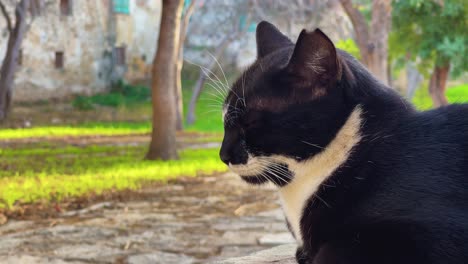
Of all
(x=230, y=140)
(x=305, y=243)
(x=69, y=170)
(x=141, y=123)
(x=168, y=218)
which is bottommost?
(x=141, y=123)

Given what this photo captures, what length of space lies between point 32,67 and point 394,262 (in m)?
21.1

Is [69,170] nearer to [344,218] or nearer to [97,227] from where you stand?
[97,227]

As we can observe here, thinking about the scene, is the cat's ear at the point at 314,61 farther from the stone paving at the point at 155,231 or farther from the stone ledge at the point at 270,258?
the stone paving at the point at 155,231

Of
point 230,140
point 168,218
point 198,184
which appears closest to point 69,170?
point 198,184

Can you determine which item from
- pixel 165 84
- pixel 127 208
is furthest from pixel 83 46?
pixel 127 208

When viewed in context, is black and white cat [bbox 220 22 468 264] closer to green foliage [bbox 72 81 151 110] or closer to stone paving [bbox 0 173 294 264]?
stone paving [bbox 0 173 294 264]

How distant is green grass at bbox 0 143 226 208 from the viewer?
7.12 meters

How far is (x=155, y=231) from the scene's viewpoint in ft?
17.4

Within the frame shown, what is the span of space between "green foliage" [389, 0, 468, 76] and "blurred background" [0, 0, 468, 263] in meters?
0.03

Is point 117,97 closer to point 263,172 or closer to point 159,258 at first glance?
point 159,258

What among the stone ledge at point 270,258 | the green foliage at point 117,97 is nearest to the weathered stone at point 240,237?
the stone ledge at point 270,258

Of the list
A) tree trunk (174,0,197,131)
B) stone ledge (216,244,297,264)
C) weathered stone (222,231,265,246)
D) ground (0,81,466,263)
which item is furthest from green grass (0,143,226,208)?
stone ledge (216,244,297,264)

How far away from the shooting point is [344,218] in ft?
6.56

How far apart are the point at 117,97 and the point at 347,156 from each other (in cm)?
2117
